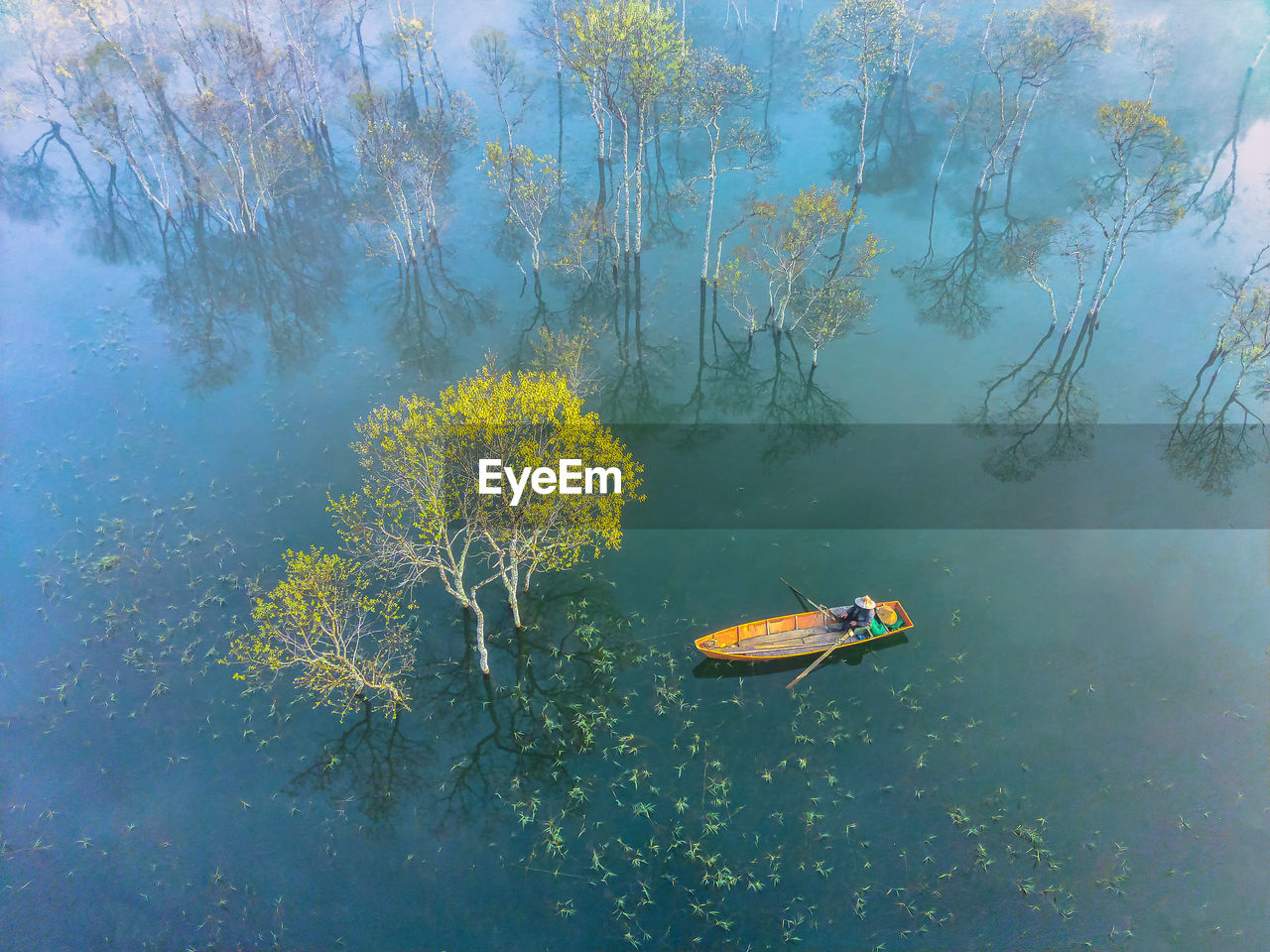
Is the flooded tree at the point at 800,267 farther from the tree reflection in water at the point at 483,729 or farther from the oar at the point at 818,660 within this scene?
the tree reflection in water at the point at 483,729

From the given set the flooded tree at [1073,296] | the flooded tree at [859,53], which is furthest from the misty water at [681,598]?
the flooded tree at [859,53]

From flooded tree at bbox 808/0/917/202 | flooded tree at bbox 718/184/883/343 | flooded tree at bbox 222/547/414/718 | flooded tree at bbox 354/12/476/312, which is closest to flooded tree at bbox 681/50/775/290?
flooded tree at bbox 718/184/883/343

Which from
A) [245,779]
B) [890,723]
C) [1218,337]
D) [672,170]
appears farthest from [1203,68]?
[245,779]

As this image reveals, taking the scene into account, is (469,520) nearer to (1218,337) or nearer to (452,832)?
(452,832)

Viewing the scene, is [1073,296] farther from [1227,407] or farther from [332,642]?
[332,642]

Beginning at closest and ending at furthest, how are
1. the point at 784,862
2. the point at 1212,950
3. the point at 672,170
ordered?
the point at 1212,950
the point at 784,862
the point at 672,170

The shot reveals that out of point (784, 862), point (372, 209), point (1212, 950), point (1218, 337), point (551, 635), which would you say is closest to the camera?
point (1212, 950)

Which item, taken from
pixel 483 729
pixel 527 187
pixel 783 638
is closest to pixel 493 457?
pixel 483 729
